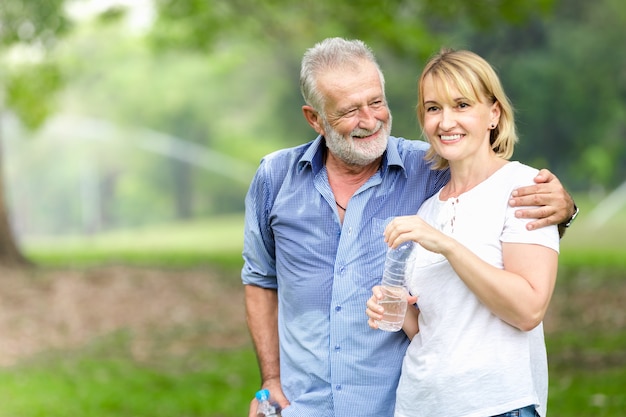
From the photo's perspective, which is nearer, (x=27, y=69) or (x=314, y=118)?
(x=314, y=118)

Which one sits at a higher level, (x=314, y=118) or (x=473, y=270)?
(x=314, y=118)

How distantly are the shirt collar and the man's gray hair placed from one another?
0.13m

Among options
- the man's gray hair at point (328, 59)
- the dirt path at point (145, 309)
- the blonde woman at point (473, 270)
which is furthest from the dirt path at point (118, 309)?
the blonde woman at point (473, 270)

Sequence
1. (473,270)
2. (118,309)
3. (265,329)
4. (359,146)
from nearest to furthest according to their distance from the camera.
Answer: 1. (473,270)
2. (359,146)
3. (265,329)
4. (118,309)

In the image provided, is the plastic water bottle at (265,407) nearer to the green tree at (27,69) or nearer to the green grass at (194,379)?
the green grass at (194,379)

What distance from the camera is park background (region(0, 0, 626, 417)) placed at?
356 inches

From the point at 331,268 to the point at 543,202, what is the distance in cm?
75

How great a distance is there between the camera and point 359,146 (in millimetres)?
3035

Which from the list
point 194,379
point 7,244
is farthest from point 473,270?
point 7,244

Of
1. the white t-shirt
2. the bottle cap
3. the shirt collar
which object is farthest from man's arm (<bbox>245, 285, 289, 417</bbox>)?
the white t-shirt

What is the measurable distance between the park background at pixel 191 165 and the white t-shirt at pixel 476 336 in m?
4.15

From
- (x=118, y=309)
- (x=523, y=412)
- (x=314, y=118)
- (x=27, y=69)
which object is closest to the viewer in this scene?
(x=523, y=412)

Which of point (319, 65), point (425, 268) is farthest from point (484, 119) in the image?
point (319, 65)

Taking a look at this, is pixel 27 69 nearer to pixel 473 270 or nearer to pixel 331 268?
pixel 331 268
